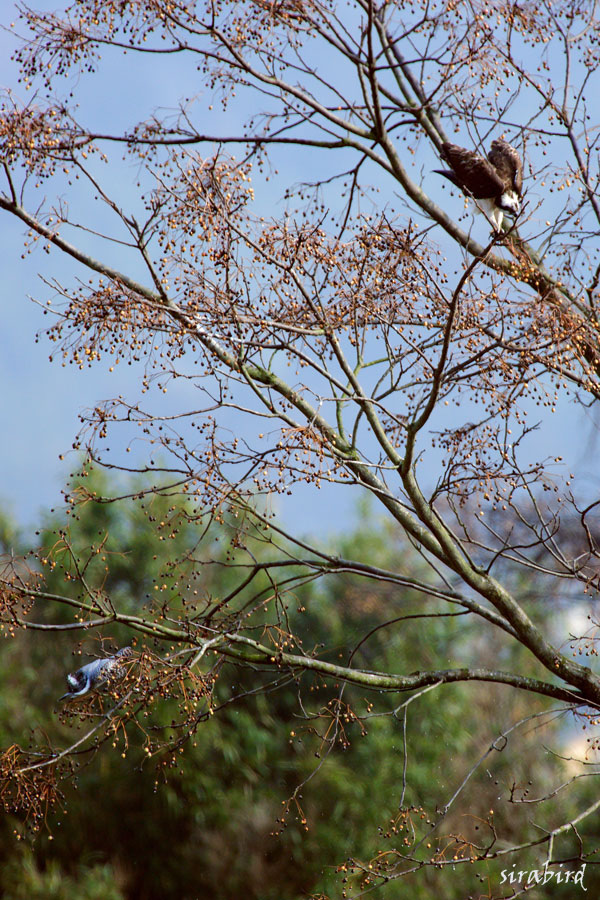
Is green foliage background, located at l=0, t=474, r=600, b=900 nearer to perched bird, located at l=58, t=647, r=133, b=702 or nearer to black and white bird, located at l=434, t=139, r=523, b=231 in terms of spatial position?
perched bird, located at l=58, t=647, r=133, b=702

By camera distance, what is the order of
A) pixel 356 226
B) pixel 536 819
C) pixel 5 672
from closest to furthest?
pixel 356 226, pixel 536 819, pixel 5 672

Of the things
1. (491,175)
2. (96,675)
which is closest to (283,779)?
(96,675)

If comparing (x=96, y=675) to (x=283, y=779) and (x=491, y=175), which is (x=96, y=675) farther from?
(x=283, y=779)

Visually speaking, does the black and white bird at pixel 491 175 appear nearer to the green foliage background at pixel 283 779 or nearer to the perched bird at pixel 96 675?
the perched bird at pixel 96 675

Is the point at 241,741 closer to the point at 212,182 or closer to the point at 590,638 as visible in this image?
the point at 590,638

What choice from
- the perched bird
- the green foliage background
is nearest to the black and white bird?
the perched bird

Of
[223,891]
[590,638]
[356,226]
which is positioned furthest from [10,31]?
[223,891]

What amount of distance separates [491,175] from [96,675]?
8.75ft

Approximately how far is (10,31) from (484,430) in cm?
310

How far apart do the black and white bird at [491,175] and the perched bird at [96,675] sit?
2377mm

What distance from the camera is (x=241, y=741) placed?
8.51m

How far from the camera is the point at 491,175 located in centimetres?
362

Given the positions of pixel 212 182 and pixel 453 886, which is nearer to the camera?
pixel 212 182

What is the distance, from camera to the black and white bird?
363 centimetres
